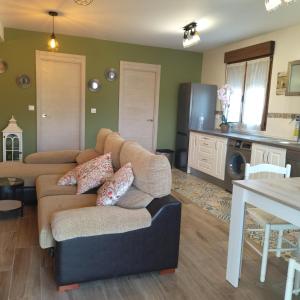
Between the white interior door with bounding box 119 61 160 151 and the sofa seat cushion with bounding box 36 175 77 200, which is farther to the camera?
the white interior door with bounding box 119 61 160 151

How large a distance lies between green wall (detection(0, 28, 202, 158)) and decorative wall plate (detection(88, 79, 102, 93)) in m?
0.08

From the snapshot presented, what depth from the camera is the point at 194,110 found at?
19.6ft

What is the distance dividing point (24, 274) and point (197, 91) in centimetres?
465

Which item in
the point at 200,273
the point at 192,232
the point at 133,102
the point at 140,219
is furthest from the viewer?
the point at 133,102

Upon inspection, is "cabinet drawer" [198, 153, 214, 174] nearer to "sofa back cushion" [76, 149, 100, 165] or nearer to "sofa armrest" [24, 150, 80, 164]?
"sofa back cushion" [76, 149, 100, 165]

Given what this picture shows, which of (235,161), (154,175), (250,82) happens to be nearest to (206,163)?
(235,161)

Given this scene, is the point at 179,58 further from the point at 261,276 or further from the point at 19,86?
the point at 261,276

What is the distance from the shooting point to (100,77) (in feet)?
19.5

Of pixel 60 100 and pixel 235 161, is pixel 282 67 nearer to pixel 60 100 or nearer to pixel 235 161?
pixel 235 161

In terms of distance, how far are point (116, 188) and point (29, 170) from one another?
1.87 m

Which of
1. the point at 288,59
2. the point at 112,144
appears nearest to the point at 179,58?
the point at 288,59

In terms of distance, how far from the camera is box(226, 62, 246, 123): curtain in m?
5.42

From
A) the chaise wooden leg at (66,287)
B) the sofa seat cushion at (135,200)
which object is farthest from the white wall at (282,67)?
the chaise wooden leg at (66,287)

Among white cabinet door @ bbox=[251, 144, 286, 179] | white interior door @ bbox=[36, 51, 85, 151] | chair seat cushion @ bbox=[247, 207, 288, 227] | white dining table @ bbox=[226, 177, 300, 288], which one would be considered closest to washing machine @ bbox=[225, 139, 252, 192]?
white cabinet door @ bbox=[251, 144, 286, 179]
